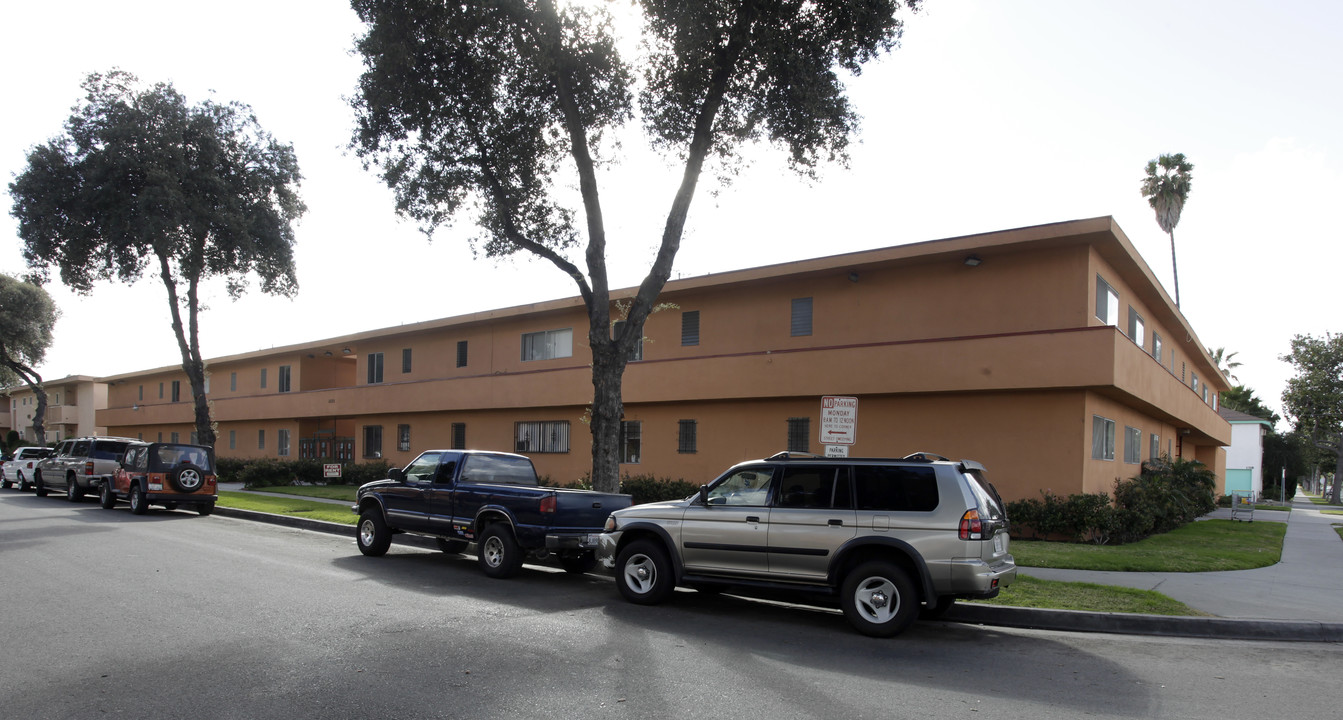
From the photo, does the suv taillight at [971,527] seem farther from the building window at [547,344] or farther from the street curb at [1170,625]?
the building window at [547,344]

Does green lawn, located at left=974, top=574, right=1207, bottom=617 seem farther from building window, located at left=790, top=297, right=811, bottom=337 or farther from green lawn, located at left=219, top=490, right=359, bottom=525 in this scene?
green lawn, located at left=219, top=490, right=359, bottom=525

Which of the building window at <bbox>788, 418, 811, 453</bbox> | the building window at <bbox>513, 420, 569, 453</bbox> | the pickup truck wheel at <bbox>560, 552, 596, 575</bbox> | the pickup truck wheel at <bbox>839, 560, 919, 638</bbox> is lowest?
the pickup truck wheel at <bbox>560, 552, 596, 575</bbox>

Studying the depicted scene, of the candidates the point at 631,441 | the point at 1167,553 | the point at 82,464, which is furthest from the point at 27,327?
the point at 1167,553

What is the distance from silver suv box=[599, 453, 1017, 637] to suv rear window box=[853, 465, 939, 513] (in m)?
0.01

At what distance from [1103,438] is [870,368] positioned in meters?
5.25

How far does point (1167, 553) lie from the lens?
49.3 ft

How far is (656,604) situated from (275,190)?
2765 centimetres

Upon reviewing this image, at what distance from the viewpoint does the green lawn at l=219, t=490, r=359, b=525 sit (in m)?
19.3

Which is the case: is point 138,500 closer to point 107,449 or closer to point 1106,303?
point 107,449

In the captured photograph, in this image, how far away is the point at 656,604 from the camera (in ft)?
32.6

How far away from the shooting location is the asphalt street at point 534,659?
232 inches

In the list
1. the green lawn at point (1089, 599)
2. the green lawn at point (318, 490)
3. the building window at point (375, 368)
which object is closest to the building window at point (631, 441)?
the green lawn at point (318, 490)

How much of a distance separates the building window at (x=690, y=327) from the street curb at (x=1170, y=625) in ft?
50.9

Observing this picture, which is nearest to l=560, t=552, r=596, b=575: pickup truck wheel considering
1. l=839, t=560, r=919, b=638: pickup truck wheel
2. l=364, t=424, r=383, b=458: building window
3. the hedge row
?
l=839, t=560, r=919, b=638: pickup truck wheel
